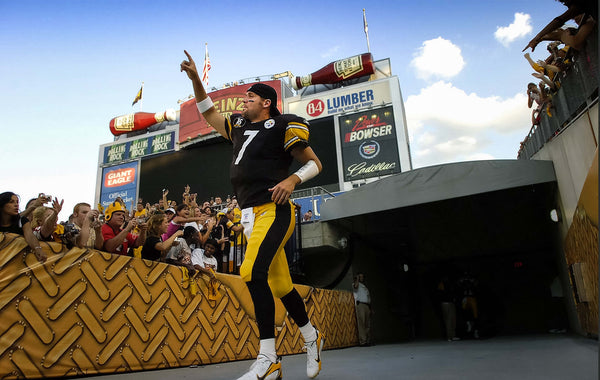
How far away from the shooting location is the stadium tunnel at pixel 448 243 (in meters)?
7.82

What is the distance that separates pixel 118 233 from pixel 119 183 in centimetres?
2380

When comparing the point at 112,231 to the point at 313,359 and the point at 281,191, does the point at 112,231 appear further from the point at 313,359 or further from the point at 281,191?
the point at 313,359

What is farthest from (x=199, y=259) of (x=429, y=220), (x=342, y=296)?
(x=429, y=220)

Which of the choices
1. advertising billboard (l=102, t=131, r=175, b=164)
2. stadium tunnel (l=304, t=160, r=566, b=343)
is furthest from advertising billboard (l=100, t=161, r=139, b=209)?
stadium tunnel (l=304, t=160, r=566, b=343)

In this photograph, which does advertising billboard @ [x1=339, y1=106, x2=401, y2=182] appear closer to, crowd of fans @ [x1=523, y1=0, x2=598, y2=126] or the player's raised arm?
crowd of fans @ [x1=523, y1=0, x2=598, y2=126]

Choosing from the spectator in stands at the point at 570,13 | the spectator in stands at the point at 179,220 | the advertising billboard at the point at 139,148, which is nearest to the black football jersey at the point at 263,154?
the spectator in stands at the point at 570,13

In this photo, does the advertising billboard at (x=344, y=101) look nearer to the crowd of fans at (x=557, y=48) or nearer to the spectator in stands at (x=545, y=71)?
the crowd of fans at (x=557, y=48)

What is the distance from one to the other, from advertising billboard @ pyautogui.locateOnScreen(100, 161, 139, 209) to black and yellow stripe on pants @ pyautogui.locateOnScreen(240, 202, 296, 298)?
79.1 feet

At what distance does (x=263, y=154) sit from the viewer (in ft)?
8.89

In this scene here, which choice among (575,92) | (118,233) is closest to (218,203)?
(118,233)

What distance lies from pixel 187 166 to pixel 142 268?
20.4 metres

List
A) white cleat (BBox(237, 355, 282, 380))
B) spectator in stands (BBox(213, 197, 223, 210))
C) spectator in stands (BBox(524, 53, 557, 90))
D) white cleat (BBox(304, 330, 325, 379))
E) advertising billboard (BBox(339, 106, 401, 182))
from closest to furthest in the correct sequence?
white cleat (BBox(237, 355, 282, 380)) → white cleat (BBox(304, 330, 325, 379)) → spectator in stands (BBox(524, 53, 557, 90)) → spectator in stands (BBox(213, 197, 223, 210)) → advertising billboard (BBox(339, 106, 401, 182))

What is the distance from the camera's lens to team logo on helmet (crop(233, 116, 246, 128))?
2.91 metres

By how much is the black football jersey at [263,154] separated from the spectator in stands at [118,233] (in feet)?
6.66
